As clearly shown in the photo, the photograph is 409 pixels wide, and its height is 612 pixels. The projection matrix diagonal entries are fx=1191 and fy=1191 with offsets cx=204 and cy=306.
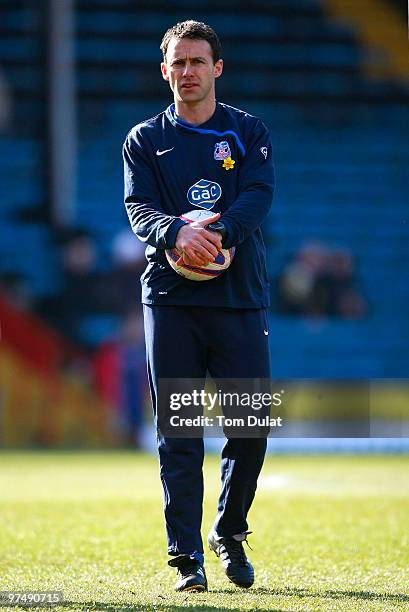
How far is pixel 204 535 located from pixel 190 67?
8.17 ft

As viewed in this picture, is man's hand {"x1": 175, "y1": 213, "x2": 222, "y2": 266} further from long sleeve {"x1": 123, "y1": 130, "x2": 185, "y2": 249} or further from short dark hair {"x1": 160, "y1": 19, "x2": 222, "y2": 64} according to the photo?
short dark hair {"x1": 160, "y1": 19, "x2": 222, "y2": 64}

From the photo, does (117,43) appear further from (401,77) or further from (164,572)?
(164,572)

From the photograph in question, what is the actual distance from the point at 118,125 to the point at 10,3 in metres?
2.04

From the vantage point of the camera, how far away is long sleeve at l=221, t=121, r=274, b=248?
156 inches

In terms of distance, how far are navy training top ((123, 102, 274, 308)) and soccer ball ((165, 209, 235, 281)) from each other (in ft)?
0.21

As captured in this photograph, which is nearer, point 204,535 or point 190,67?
point 190,67

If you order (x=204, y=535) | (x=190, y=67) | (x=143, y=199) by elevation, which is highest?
(x=190, y=67)

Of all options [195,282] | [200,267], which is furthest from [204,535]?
[200,267]

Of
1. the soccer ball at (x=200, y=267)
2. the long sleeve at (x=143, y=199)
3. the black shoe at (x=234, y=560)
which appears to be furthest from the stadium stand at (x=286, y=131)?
the soccer ball at (x=200, y=267)

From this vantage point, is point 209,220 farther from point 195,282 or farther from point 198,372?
point 198,372

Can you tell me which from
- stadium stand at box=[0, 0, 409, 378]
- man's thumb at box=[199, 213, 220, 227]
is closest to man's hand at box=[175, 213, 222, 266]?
man's thumb at box=[199, 213, 220, 227]

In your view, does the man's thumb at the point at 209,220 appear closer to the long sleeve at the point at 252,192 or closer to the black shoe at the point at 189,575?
the long sleeve at the point at 252,192

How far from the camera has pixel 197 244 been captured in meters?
3.84

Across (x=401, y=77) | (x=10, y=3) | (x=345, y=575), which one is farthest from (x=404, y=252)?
(x=345, y=575)
